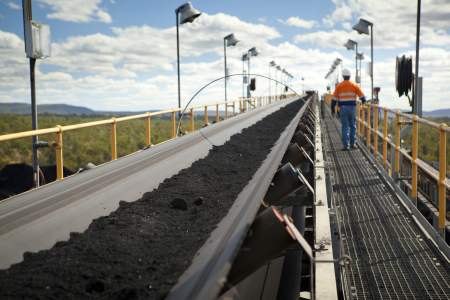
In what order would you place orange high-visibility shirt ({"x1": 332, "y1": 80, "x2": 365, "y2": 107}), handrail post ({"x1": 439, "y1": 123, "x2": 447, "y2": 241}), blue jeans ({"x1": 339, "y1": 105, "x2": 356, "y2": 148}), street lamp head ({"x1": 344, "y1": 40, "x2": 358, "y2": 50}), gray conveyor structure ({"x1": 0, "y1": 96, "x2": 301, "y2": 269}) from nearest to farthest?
gray conveyor structure ({"x1": 0, "y1": 96, "x2": 301, "y2": 269}) < handrail post ({"x1": 439, "y1": 123, "x2": 447, "y2": 241}) < orange high-visibility shirt ({"x1": 332, "y1": 80, "x2": 365, "y2": 107}) < blue jeans ({"x1": 339, "y1": 105, "x2": 356, "y2": 148}) < street lamp head ({"x1": 344, "y1": 40, "x2": 358, "y2": 50})

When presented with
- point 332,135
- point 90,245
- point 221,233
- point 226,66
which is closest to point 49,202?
point 90,245

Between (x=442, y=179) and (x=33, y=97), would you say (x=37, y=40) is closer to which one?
(x=33, y=97)

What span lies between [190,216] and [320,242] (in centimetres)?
117

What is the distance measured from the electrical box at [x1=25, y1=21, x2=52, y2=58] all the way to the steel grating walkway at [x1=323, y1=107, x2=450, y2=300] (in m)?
5.67

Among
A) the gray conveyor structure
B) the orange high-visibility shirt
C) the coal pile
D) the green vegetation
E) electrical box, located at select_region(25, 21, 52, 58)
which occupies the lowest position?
the green vegetation

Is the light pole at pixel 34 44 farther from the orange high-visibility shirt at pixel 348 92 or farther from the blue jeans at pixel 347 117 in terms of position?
the blue jeans at pixel 347 117

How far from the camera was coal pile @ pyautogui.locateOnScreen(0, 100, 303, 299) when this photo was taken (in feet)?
6.84

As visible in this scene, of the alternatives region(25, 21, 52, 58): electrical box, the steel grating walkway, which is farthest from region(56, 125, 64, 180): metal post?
the steel grating walkway

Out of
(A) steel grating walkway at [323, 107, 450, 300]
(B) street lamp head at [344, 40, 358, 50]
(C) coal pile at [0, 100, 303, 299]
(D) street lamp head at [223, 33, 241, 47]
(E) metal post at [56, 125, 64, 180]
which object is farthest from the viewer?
(B) street lamp head at [344, 40, 358, 50]

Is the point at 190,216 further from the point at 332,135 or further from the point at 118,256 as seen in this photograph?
the point at 332,135

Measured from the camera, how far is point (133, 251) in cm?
Result: 262

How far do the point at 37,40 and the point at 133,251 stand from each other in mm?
5347

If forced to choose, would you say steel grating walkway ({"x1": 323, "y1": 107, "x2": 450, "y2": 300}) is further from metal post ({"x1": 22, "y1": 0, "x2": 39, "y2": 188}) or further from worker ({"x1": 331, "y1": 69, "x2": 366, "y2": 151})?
metal post ({"x1": 22, "y1": 0, "x2": 39, "y2": 188})

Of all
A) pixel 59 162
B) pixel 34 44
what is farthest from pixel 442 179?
pixel 34 44
